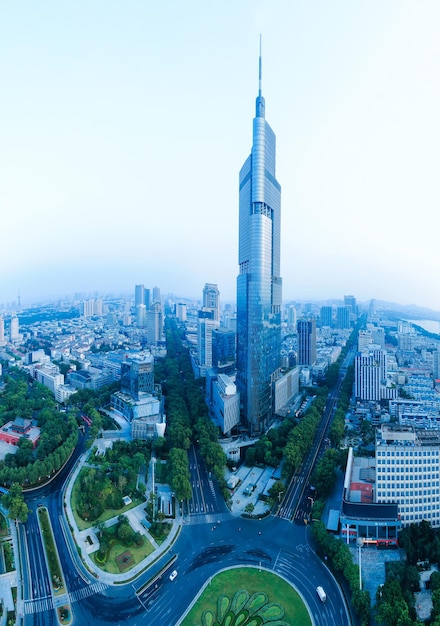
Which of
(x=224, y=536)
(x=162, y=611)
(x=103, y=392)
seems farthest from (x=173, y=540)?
(x=103, y=392)

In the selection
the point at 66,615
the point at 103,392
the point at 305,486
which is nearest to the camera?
the point at 66,615

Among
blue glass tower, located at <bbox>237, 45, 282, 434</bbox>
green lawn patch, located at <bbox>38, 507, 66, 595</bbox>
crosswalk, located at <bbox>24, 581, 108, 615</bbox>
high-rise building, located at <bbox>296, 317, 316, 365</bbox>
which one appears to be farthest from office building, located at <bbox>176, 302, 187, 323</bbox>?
crosswalk, located at <bbox>24, 581, 108, 615</bbox>

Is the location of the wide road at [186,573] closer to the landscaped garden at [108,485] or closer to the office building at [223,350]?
the landscaped garden at [108,485]

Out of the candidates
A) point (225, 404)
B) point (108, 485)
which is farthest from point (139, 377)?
point (108, 485)

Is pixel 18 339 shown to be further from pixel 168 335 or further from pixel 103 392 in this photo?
pixel 103 392

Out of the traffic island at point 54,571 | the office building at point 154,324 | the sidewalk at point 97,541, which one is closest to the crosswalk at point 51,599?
the traffic island at point 54,571

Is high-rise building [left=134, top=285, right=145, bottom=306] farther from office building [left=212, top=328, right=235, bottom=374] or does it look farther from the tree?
the tree
